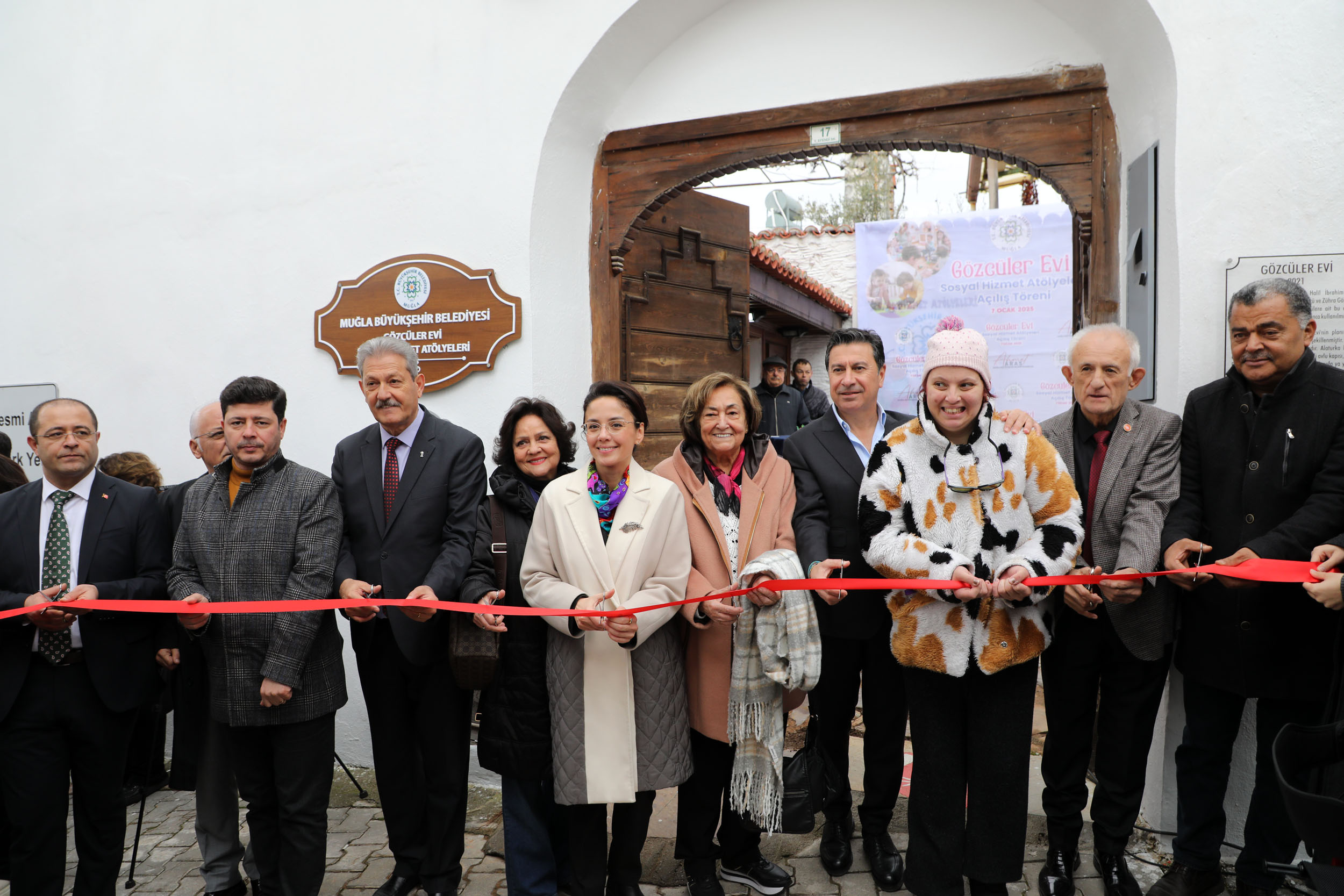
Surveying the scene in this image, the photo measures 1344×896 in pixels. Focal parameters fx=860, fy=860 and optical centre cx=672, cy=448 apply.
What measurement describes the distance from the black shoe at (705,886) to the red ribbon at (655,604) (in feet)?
3.62

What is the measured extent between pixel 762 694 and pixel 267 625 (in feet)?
5.71

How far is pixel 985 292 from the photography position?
6789 millimetres

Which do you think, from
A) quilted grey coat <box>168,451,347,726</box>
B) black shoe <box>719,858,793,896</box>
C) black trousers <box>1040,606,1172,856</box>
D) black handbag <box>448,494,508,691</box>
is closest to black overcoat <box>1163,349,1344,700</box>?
black trousers <box>1040,606,1172,856</box>

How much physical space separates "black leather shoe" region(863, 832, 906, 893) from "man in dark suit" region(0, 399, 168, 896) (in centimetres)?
280

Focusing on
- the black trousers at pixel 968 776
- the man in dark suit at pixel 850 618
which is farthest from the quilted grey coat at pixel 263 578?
the black trousers at pixel 968 776

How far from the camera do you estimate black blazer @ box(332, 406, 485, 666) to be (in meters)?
3.19

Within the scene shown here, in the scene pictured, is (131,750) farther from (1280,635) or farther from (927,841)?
(1280,635)

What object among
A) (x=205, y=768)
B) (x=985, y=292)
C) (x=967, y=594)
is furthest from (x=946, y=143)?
(x=205, y=768)

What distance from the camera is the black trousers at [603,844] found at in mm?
2969

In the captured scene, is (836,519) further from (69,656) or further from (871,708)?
(69,656)

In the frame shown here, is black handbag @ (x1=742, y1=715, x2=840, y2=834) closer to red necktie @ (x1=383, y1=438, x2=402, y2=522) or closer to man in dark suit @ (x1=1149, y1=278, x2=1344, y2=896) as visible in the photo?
man in dark suit @ (x1=1149, y1=278, x2=1344, y2=896)

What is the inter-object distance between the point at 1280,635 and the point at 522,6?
428 cm

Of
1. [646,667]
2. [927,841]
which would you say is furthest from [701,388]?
[927,841]

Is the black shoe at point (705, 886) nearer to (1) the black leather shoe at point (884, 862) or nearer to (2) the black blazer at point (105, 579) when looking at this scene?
(1) the black leather shoe at point (884, 862)
